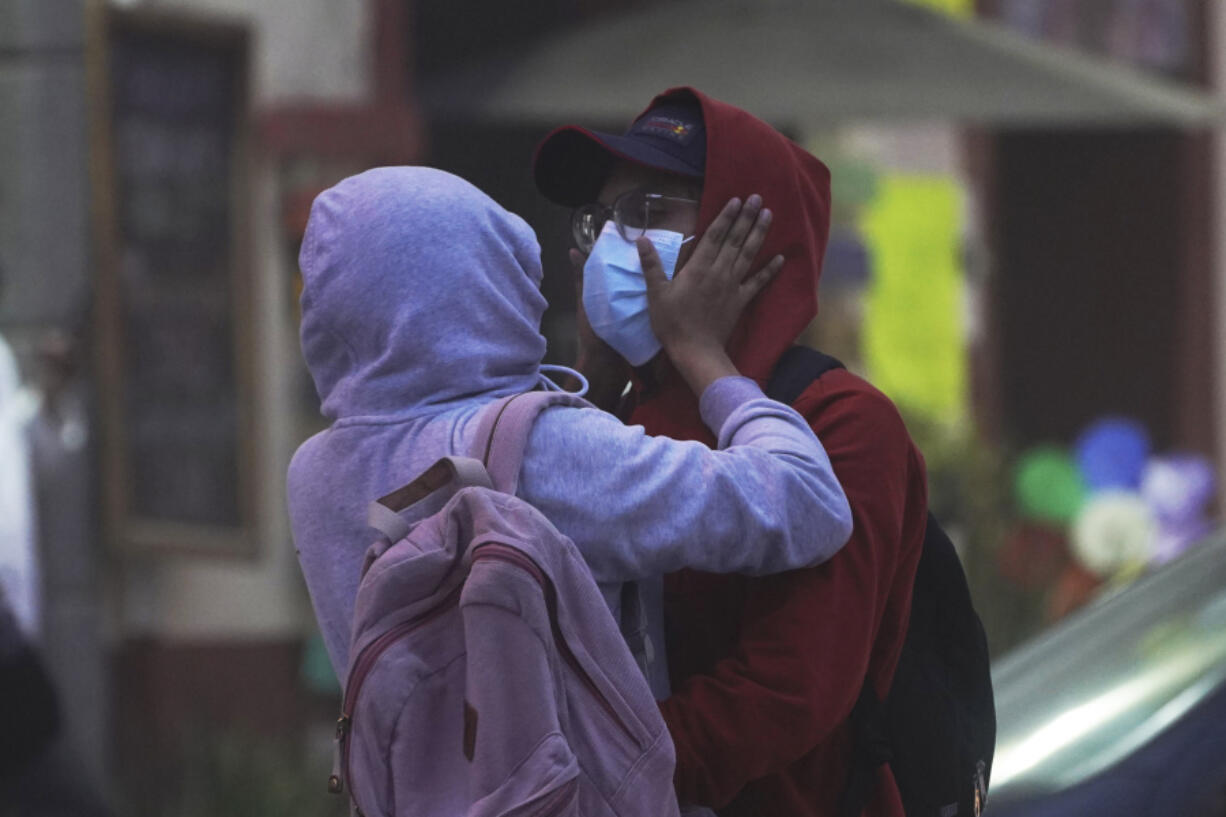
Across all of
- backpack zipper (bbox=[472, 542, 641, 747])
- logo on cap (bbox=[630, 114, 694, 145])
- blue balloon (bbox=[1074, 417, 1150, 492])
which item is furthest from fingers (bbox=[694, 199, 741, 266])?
blue balloon (bbox=[1074, 417, 1150, 492])

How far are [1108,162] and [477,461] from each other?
8.78 metres

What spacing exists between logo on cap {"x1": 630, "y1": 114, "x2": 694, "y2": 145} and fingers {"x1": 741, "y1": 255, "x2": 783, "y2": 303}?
6.5 inches

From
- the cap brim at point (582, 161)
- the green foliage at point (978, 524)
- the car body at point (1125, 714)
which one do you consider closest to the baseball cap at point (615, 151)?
the cap brim at point (582, 161)

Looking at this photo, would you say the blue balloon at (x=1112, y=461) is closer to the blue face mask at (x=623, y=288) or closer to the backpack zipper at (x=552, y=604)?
the blue face mask at (x=623, y=288)

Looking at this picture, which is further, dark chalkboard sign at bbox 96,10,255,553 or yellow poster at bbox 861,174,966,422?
yellow poster at bbox 861,174,966,422

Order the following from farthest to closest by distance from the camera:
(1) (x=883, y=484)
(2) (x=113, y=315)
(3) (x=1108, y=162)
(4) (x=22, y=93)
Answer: (3) (x=1108, y=162), (2) (x=113, y=315), (4) (x=22, y=93), (1) (x=883, y=484)

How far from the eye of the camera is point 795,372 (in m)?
1.97

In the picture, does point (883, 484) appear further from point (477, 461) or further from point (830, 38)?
point (830, 38)

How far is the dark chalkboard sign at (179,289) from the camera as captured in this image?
17.2 feet

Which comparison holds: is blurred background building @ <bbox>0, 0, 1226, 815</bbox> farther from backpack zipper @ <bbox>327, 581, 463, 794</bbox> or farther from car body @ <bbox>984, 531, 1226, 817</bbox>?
backpack zipper @ <bbox>327, 581, 463, 794</bbox>

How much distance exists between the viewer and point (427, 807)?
1675 mm

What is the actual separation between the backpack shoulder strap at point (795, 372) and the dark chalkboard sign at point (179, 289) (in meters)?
3.45

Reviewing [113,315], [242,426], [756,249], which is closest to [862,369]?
[242,426]

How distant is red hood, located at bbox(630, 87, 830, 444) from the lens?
197 cm
